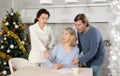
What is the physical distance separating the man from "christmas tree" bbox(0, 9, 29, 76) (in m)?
1.78

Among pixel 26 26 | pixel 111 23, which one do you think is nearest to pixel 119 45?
pixel 111 23

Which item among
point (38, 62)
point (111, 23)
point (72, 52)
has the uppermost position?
point (111, 23)

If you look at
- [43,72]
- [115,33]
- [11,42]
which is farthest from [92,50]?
[11,42]

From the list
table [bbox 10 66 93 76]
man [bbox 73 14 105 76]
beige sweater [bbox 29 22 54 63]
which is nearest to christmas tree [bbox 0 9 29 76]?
beige sweater [bbox 29 22 54 63]

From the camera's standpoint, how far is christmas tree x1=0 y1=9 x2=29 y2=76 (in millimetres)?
4754

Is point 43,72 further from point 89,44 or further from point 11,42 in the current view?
point 11,42

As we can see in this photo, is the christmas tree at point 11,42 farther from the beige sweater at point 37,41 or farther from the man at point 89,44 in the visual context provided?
the man at point 89,44

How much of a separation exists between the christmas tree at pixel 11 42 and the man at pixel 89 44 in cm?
178

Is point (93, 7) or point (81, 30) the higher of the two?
point (93, 7)

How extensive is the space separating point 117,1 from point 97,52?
1343 mm

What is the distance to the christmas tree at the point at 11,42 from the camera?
475 centimetres

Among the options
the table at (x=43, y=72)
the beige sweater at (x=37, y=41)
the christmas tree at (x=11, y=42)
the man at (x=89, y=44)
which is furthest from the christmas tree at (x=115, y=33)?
the christmas tree at (x=11, y=42)

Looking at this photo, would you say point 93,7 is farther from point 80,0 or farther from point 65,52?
point 65,52

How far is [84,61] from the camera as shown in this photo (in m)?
3.10
